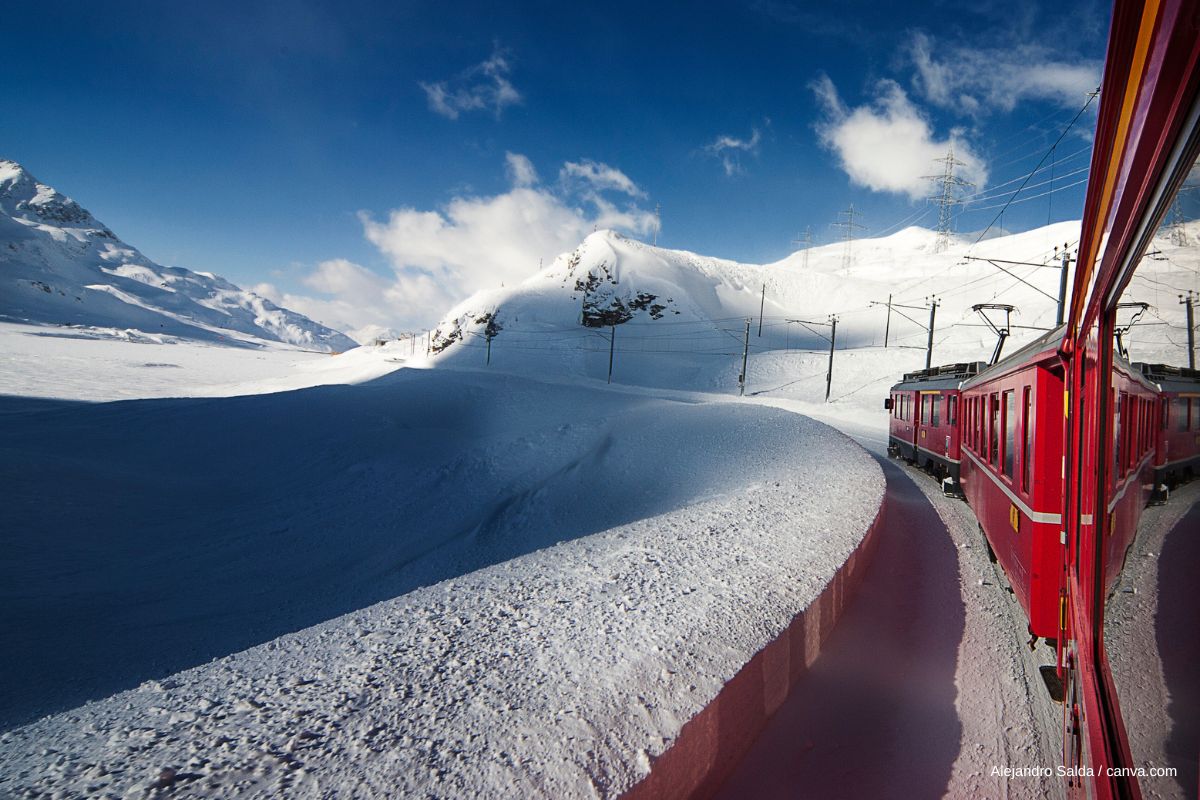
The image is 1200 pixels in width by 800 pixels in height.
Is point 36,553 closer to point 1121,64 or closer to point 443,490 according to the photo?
point 443,490

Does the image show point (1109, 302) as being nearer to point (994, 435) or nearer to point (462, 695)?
point (462, 695)

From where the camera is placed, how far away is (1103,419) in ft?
9.62

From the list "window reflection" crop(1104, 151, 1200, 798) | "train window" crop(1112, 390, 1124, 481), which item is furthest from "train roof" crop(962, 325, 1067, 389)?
"train window" crop(1112, 390, 1124, 481)

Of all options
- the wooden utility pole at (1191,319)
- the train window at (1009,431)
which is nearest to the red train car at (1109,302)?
the wooden utility pole at (1191,319)

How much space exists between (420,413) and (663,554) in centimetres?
2136

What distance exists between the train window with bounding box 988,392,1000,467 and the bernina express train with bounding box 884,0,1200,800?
50 millimetres

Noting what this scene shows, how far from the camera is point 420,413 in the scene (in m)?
24.9

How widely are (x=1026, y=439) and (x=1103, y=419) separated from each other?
255 cm

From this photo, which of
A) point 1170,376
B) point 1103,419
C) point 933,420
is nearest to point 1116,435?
point 1103,419

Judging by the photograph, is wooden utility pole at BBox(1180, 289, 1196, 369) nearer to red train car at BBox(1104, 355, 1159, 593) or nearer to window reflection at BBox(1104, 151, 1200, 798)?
window reflection at BBox(1104, 151, 1200, 798)

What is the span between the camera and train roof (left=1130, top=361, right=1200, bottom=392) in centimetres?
274

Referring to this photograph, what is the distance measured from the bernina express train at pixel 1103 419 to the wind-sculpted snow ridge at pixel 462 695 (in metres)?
1.76

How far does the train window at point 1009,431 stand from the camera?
571 cm

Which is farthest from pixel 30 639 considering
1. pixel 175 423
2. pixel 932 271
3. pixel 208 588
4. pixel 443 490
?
pixel 932 271
